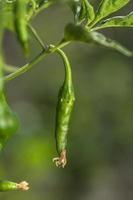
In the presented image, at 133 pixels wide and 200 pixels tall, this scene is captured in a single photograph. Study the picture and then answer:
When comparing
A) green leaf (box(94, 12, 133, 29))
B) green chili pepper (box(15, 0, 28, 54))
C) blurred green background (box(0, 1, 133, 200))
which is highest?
green chili pepper (box(15, 0, 28, 54))

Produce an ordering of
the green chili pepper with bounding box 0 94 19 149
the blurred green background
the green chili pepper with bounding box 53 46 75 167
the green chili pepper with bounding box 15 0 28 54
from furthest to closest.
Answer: the blurred green background < the green chili pepper with bounding box 53 46 75 167 < the green chili pepper with bounding box 0 94 19 149 < the green chili pepper with bounding box 15 0 28 54

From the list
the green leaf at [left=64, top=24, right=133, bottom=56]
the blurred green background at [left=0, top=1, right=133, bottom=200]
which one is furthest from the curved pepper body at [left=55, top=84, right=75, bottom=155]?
the blurred green background at [left=0, top=1, right=133, bottom=200]

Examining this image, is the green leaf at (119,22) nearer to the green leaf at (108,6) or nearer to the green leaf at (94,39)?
the green leaf at (108,6)

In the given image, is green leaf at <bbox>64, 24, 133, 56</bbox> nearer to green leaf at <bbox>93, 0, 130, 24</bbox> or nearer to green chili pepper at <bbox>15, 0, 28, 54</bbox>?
green chili pepper at <bbox>15, 0, 28, 54</bbox>

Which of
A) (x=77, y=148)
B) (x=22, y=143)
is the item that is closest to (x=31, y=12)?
(x=22, y=143)

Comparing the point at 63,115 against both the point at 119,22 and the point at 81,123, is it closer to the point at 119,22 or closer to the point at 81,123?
the point at 119,22

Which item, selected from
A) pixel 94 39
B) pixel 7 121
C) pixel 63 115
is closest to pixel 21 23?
pixel 94 39
